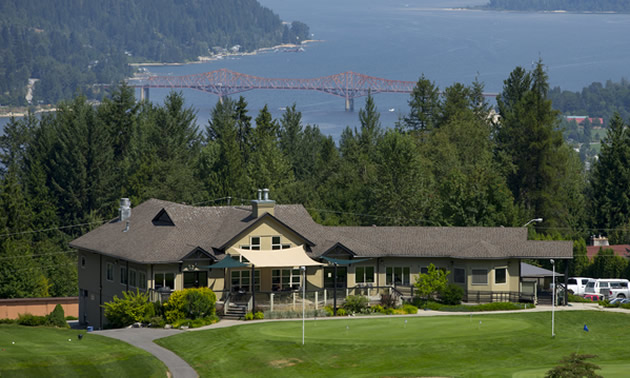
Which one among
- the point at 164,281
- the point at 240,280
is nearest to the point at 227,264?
the point at 240,280

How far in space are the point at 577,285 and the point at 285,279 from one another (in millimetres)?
25639

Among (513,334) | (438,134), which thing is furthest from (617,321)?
(438,134)

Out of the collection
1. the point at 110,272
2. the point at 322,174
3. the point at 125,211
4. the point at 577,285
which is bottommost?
the point at 577,285

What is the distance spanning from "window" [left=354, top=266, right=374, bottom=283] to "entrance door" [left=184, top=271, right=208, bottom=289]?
10.2 m

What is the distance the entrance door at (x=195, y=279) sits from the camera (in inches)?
2616

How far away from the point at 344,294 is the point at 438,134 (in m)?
69.8

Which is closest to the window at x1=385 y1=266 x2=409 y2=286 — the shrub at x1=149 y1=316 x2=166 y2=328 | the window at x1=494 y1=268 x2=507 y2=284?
the window at x1=494 y1=268 x2=507 y2=284

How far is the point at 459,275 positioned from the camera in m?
70.4

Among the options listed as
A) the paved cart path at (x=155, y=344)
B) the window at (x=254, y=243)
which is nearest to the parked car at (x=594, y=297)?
the window at (x=254, y=243)

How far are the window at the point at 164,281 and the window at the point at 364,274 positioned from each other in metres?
12.2

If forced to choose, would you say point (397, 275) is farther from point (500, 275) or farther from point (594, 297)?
point (594, 297)

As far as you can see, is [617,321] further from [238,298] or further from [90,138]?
[90,138]

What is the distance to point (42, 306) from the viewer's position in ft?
257

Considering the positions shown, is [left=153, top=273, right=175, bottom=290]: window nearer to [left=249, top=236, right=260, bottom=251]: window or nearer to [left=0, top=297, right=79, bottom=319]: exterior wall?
[left=249, top=236, right=260, bottom=251]: window
